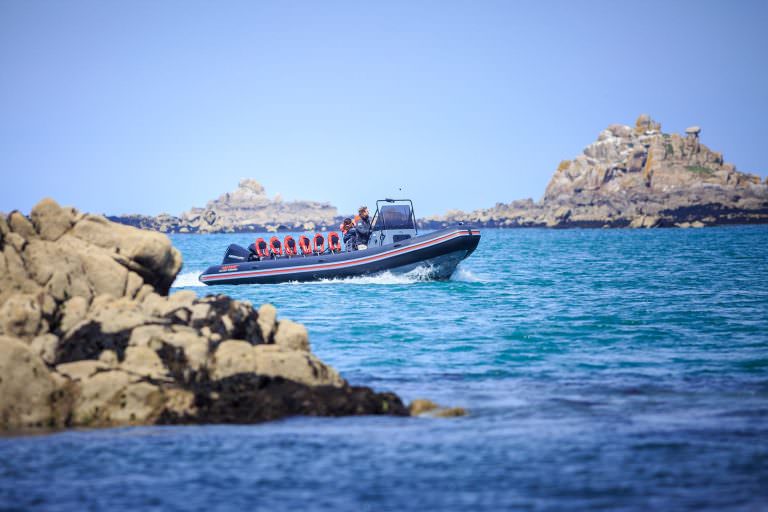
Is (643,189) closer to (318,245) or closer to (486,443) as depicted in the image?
(318,245)

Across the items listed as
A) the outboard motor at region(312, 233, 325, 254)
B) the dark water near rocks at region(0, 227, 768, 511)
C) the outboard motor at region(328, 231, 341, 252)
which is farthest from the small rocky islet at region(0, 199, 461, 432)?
the outboard motor at region(312, 233, 325, 254)

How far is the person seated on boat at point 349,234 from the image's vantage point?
1054 inches

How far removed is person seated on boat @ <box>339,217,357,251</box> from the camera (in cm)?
2677

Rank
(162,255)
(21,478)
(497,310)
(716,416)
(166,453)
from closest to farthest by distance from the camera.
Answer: (21,478) < (166,453) < (716,416) < (162,255) < (497,310)

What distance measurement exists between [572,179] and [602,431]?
157815 mm

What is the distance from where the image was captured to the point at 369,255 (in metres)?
26.1

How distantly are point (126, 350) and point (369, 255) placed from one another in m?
15.9

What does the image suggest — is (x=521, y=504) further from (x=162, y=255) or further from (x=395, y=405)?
(x=162, y=255)

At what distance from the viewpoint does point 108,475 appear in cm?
766

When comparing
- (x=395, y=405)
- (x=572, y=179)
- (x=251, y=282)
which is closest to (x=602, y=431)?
(x=395, y=405)

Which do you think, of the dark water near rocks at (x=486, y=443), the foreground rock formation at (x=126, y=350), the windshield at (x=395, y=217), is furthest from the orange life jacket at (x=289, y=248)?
the foreground rock formation at (x=126, y=350)

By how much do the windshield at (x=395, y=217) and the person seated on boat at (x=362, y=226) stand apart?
1.09 ft

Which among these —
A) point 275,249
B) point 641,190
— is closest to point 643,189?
point 641,190

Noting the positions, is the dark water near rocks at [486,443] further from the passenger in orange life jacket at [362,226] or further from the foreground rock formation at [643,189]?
the foreground rock formation at [643,189]
